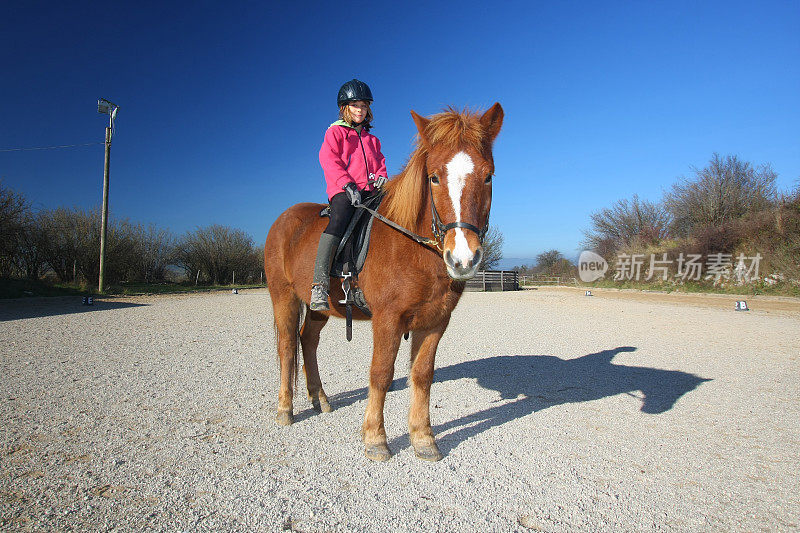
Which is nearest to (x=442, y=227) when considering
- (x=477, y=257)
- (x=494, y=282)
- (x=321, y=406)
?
(x=477, y=257)

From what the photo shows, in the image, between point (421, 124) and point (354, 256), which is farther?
point (354, 256)

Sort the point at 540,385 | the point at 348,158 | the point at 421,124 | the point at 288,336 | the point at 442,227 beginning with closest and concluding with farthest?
1. the point at 442,227
2. the point at 421,124
3. the point at 348,158
4. the point at 288,336
5. the point at 540,385

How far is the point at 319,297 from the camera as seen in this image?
10.6ft

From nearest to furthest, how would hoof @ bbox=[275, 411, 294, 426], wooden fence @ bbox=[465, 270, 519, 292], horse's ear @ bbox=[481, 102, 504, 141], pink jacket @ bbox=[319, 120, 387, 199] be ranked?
horse's ear @ bbox=[481, 102, 504, 141] → pink jacket @ bbox=[319, 120, 387, 199] → hoof @ bbox=[275, 411, 294, 426] → wooden fence @ bbox=[465, 270, 519, 292]

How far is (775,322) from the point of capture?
10953 millimetres

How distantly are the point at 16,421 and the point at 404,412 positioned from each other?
3.62 metres

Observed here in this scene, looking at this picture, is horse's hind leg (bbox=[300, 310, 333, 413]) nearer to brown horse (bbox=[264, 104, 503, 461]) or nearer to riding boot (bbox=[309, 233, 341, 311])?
brown horse (bbox=[264, 104, 503, 461])

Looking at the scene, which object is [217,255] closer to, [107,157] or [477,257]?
[107,157]

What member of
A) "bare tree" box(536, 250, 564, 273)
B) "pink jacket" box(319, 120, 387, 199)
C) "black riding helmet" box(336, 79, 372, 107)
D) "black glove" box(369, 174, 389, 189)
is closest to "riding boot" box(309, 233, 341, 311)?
"pink jacket" box(319, 120, 387, 199)

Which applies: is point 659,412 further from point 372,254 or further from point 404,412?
point 372,254

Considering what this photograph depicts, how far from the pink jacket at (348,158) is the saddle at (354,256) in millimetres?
317

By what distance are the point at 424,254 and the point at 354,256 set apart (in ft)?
2.30

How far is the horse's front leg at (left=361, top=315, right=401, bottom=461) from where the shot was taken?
2.96m

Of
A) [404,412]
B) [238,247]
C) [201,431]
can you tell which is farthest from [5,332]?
[238,247]
